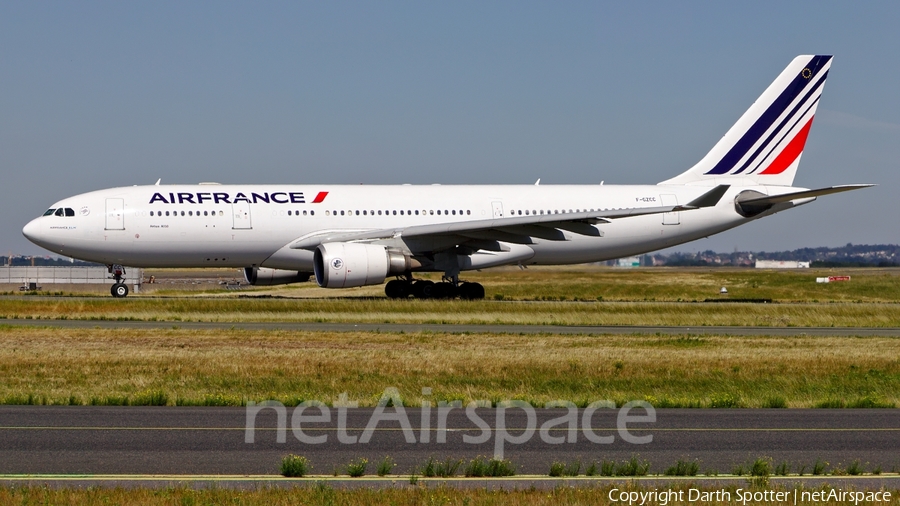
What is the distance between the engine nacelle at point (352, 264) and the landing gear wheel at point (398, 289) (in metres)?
2.52

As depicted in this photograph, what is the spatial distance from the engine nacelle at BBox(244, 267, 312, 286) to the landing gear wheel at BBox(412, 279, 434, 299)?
398 cm

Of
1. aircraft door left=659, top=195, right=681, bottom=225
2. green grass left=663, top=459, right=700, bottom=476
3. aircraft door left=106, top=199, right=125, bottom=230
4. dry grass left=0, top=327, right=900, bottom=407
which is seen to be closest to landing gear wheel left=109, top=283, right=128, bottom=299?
aircraft door left=106, top=199, right=125, bottom=230

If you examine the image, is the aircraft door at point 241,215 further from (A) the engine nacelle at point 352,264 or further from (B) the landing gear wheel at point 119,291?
(B) the landing gear wheel at point 119,291

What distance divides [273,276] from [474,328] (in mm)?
13162

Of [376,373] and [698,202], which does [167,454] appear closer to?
[376,373]

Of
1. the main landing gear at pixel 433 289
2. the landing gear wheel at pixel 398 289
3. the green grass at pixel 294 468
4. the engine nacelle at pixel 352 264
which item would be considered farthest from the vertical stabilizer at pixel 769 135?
the green grass at pixel 294 468

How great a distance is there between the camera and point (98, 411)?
516 inches

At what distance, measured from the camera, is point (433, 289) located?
119 ft

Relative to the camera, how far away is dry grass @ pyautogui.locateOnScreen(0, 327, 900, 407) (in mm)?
15164

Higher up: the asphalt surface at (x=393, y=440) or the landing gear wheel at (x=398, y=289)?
the landing gear wheel at (x=398, y=289)

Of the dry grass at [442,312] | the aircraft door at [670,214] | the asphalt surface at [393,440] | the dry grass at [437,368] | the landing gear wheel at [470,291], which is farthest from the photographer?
the aircraft door at [670,214]

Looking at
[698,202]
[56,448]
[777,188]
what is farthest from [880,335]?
[56,448]

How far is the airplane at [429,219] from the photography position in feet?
114

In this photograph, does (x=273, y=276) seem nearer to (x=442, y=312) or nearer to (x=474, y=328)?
(x=442, y=312)
